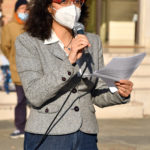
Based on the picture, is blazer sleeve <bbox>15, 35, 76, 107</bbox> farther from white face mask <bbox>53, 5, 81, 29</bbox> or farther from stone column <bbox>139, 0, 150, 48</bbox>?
stone column <bbox>139, 0, 150, 48</bbox>

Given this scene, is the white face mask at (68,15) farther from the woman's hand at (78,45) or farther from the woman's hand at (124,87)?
the woman's hand at (124,87)

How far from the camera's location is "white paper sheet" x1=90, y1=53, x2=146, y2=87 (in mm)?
2520

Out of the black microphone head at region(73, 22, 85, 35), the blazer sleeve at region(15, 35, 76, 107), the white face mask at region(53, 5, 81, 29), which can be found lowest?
the blazer sleeve at region(15, 35, 76, 107)

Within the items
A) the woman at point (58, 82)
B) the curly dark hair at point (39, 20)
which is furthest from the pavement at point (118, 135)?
the curly dark hair at point (39, 20)

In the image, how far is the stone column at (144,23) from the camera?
1445 cm

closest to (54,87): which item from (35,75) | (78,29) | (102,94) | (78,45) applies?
(35,75)

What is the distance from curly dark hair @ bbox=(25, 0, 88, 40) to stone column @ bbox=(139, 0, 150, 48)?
11789mm

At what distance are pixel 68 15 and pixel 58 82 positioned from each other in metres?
0.46

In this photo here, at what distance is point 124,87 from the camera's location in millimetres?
2717

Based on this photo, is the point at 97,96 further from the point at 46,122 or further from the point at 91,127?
the point at 46,122

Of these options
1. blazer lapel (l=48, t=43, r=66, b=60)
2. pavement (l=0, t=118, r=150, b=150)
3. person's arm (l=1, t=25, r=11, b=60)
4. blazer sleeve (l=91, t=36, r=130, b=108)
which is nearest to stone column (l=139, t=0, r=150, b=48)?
pavement (l=0, t=118, r=150, b=150)

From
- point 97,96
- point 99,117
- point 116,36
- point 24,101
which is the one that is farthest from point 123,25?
point 97,96

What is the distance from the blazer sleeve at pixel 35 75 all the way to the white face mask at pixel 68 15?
0.72 feet

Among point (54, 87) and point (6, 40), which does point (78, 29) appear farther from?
point (6, 40)
